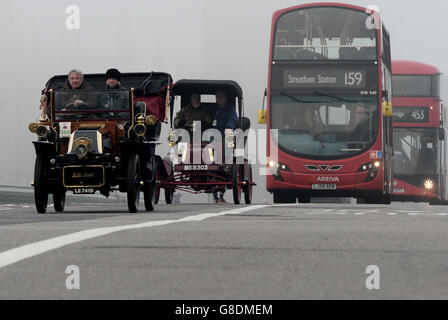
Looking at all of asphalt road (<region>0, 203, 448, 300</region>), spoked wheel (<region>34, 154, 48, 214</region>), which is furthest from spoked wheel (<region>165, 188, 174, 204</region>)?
asphalt road (<region>0, 203, 448, 300</region>)

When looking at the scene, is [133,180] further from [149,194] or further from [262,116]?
[262,116]

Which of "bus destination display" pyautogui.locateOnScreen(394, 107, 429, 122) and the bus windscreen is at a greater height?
the bus windscreen

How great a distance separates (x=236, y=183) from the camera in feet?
75.3

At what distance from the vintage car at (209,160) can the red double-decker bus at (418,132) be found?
37.7ft

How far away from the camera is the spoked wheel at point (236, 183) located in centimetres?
2275

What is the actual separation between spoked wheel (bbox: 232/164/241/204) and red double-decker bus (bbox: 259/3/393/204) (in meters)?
3.87

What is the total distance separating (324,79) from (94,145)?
1113cm

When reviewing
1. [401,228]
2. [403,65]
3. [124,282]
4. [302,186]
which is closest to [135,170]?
[401,228]

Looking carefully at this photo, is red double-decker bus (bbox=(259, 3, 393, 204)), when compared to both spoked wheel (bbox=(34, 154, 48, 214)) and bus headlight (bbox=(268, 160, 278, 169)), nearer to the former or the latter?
bus headlight (bbox=(268, 160, 278, 169))

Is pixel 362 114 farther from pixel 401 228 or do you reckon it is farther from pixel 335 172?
pixel 401 228

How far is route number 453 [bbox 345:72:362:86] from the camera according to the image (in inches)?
1057

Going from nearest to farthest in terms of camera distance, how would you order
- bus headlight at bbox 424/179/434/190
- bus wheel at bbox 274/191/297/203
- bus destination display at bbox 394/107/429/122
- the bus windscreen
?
1. the bus windscreen
2. bus wheel at bbox 274/191/297/203
3. bus destination display at bbox 394/107/429/122
4. bus headlight at bbox 424/179/434/190

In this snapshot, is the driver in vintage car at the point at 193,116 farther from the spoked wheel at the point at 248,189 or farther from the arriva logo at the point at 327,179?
the arriva logo at the point at 327,179

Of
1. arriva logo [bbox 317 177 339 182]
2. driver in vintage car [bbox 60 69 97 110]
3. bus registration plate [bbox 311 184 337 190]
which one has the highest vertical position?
driver in vintage car [bbox 60 69 97 110]
